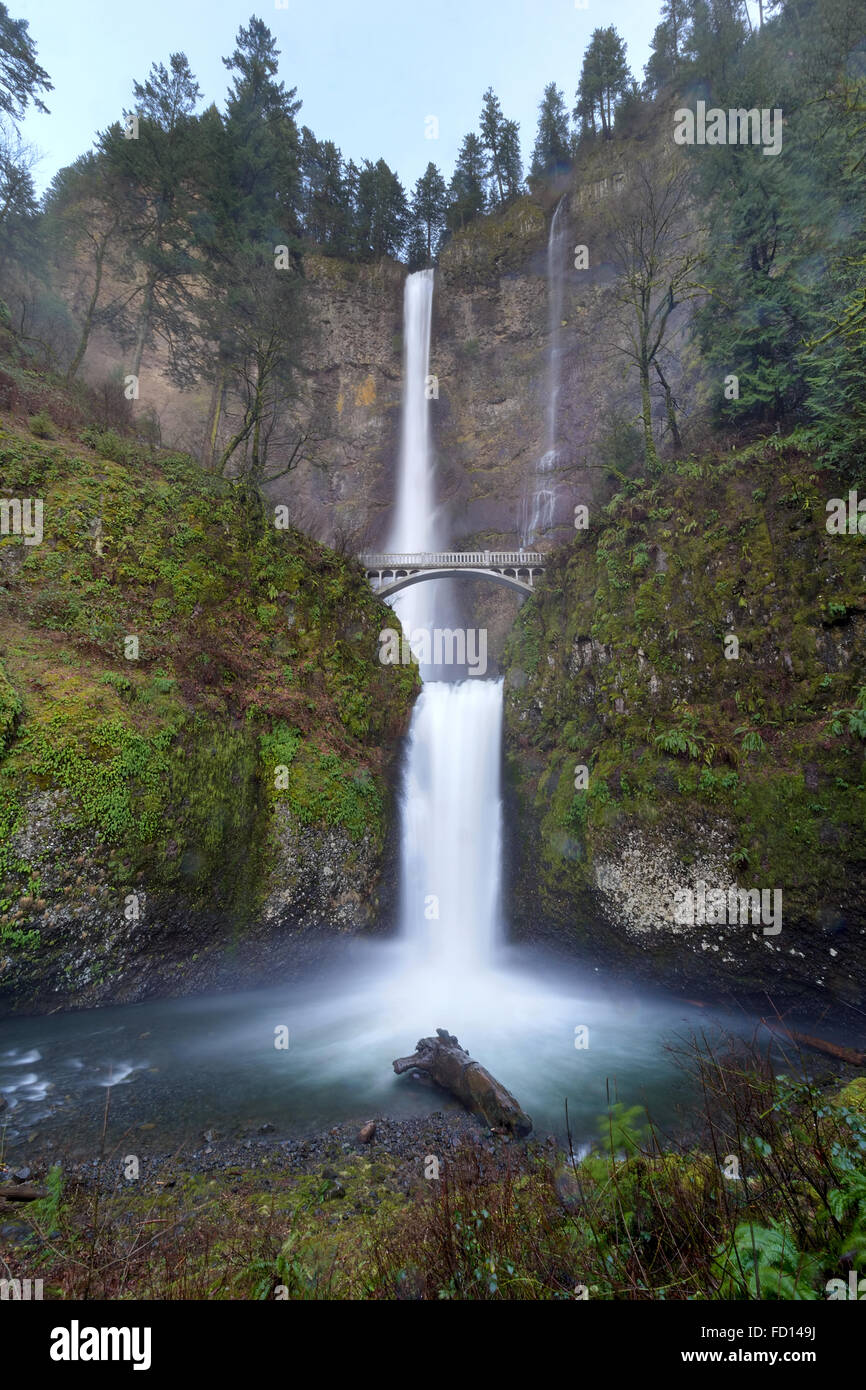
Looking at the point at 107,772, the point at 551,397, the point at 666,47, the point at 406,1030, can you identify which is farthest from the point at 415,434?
the point at 406,1030

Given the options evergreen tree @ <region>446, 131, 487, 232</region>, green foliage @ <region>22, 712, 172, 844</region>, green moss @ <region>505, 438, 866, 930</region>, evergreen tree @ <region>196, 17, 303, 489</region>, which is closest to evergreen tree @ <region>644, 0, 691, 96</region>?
evergreen tree @ <region>446, 131, 487, 232</region>

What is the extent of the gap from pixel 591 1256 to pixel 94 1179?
17.5 feet

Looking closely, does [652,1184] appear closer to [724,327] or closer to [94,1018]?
[94,1018]

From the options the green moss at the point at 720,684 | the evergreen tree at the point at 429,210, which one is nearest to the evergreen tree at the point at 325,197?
the evergreen tree at the point at 429,210

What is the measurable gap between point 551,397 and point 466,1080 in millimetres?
33821

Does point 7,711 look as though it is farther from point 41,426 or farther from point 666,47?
point 666,47

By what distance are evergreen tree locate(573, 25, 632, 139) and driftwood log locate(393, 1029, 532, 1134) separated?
47.8 meters

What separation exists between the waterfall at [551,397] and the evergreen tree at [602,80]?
687 centimetres

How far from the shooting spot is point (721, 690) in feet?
36.5

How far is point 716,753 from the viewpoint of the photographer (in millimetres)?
10602

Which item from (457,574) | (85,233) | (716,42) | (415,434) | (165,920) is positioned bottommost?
(165,920)

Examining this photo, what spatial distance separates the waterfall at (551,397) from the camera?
29.8 m

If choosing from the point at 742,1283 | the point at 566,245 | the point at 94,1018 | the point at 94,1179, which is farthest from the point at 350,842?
the point at 566,245

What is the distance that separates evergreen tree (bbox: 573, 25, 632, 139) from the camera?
107ft
